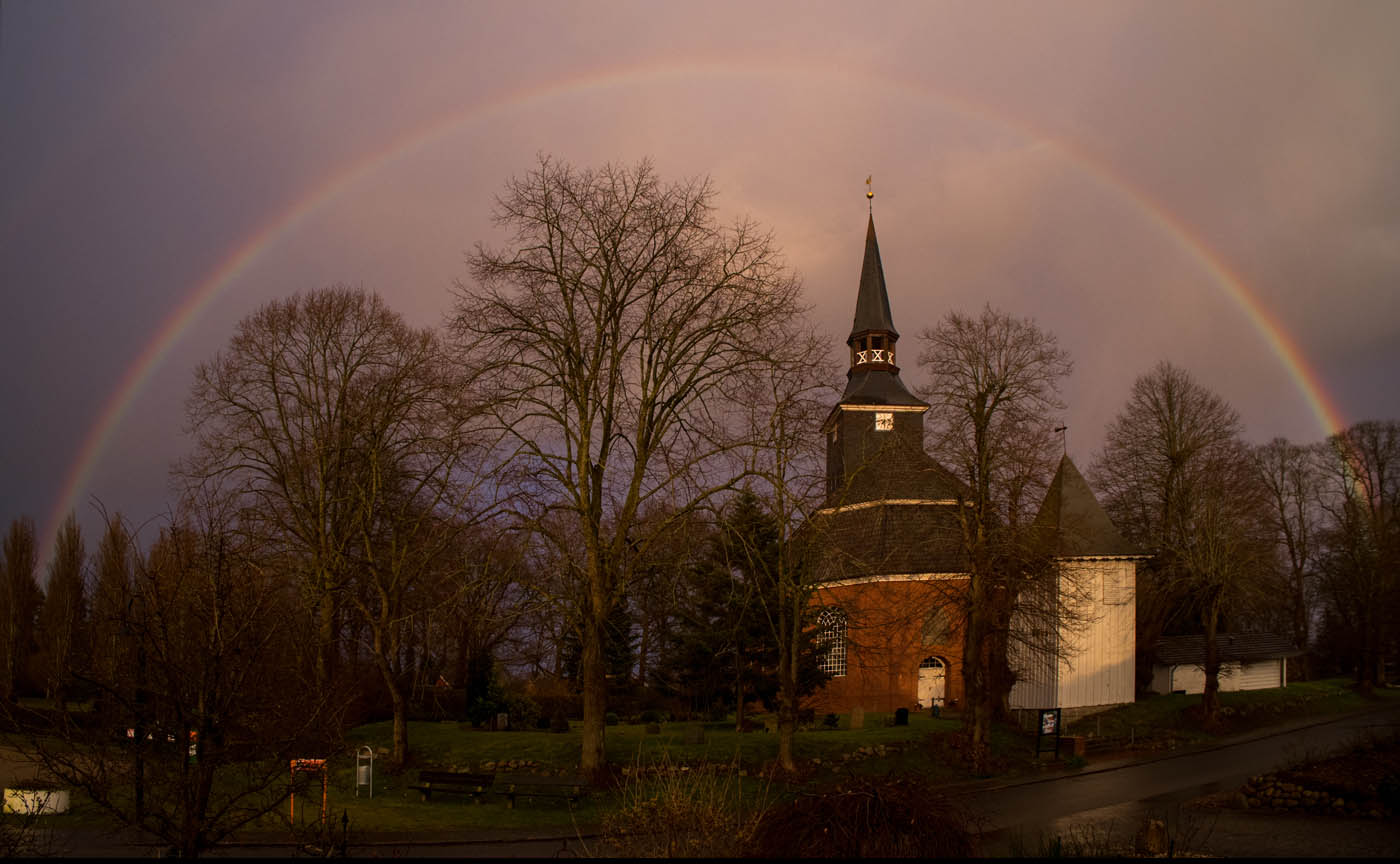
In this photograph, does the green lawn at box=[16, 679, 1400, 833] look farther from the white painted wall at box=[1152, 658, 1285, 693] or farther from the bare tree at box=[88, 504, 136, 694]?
the white painted wall at box=[1152, 658, 1285, 693]

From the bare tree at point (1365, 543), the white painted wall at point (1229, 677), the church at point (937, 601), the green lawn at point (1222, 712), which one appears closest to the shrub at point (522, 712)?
the church at point (937, 601)

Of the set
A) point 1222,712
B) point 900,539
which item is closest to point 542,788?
point 900,539

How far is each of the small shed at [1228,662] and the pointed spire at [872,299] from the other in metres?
19.9


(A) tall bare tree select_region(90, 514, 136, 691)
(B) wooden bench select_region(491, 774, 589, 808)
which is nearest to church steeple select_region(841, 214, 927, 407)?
(B) wooden bench select_region(491, 774, 589, 808)

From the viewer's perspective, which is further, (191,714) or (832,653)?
(832,653)

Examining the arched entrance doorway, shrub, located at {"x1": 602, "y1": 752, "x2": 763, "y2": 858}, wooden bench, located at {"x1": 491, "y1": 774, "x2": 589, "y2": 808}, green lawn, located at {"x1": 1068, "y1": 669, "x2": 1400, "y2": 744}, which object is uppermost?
shrub, located at {"x1": 602, "y1": 752, "x2": 763, "y2": 858}

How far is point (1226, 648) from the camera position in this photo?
48.2 metres

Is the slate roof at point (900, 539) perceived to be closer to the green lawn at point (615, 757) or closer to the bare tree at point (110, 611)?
the green lawn at point (615, 757)

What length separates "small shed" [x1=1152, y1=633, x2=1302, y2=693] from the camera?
46969mm

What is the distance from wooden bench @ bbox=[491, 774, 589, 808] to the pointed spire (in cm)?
3520

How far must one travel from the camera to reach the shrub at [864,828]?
29.9 ft

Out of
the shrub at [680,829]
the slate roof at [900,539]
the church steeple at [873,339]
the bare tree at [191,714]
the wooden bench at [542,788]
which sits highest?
the church steeple at [873,339]

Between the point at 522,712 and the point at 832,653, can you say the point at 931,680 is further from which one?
the point at 522,712

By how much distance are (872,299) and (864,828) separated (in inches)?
1770
